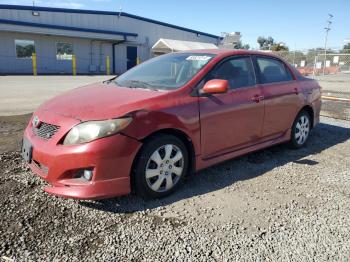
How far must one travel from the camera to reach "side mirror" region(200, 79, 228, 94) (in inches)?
143

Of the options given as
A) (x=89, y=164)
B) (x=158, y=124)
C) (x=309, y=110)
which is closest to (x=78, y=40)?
(x=309, y=110)

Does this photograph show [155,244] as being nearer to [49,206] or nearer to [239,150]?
[49,206]

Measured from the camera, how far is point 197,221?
3.10 m

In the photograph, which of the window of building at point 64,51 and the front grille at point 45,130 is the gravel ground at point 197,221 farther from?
the window of building at point 64,51

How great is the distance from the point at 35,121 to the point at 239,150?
2.50 meters

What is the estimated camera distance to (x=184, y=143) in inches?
144

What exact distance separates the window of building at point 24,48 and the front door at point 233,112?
996 inches

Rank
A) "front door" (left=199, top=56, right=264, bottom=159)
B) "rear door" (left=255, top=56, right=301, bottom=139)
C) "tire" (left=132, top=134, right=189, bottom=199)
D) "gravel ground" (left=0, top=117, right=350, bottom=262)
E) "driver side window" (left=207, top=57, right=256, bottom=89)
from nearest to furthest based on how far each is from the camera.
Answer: "gravel ground" (left=0, top=117, right=350, bottom=262) < "tire" (left=132, top=134, right=189, bottom=199) < "front door" (left=199, top=56, right=264, bottom=159) < "driver side window" (left=207, top=57, right=256, bottom=89) < "rear door" (left=255, top=56, right=301, bottom=139)

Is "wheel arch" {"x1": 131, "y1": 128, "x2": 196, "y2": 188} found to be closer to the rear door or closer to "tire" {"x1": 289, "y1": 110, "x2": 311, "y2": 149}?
the rear door

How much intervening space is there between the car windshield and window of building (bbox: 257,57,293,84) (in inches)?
36.8

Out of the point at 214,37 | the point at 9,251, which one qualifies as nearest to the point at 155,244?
the point at 9,251

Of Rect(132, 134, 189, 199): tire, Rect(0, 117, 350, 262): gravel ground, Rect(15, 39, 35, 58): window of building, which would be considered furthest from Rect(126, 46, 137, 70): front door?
Rect(132, 134, 189, 199): tire

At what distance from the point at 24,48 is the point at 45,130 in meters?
25.8

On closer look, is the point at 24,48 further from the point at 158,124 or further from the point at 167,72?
the point at 158,124
